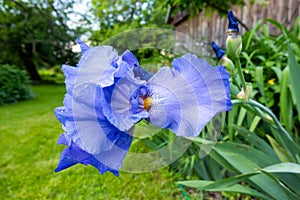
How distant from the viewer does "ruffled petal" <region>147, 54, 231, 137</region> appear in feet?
1.18

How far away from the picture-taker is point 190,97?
36cm

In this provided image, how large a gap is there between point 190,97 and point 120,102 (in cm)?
9

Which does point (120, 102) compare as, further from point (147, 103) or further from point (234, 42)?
point (234, 42)

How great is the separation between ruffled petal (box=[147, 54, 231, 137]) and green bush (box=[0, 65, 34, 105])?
21.8ft

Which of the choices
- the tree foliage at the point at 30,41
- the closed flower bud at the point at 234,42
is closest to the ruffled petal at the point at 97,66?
the closed flower bud at the point at 234,42

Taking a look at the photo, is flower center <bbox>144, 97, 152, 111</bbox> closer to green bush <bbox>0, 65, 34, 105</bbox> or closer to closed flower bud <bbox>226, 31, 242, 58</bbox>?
closed flower bud <bbox>226, 31, 242, 58</bbox>

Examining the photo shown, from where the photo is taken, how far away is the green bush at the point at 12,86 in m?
6.39

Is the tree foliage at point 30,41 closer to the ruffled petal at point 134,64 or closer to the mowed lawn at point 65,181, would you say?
the mowed lawn at point 65,181

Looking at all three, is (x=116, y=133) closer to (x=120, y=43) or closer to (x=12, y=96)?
(x=120, y=43)

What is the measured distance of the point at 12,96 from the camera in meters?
6.53

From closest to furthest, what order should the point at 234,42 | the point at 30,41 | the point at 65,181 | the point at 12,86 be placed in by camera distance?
the point at 234,42 → the point at 65,181 → the point at 12,86 → the point at 30,41

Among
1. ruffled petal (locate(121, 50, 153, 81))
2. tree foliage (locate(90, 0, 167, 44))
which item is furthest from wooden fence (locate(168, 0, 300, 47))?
ruffled petal (locate(121, 50, 153, 81))

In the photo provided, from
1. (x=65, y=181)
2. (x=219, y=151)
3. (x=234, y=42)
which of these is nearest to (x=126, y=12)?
(x=65, y=181)

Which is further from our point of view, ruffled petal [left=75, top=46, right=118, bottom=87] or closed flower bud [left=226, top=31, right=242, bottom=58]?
closed flower bud [left=226, top=31, right=242, bottom=58]
